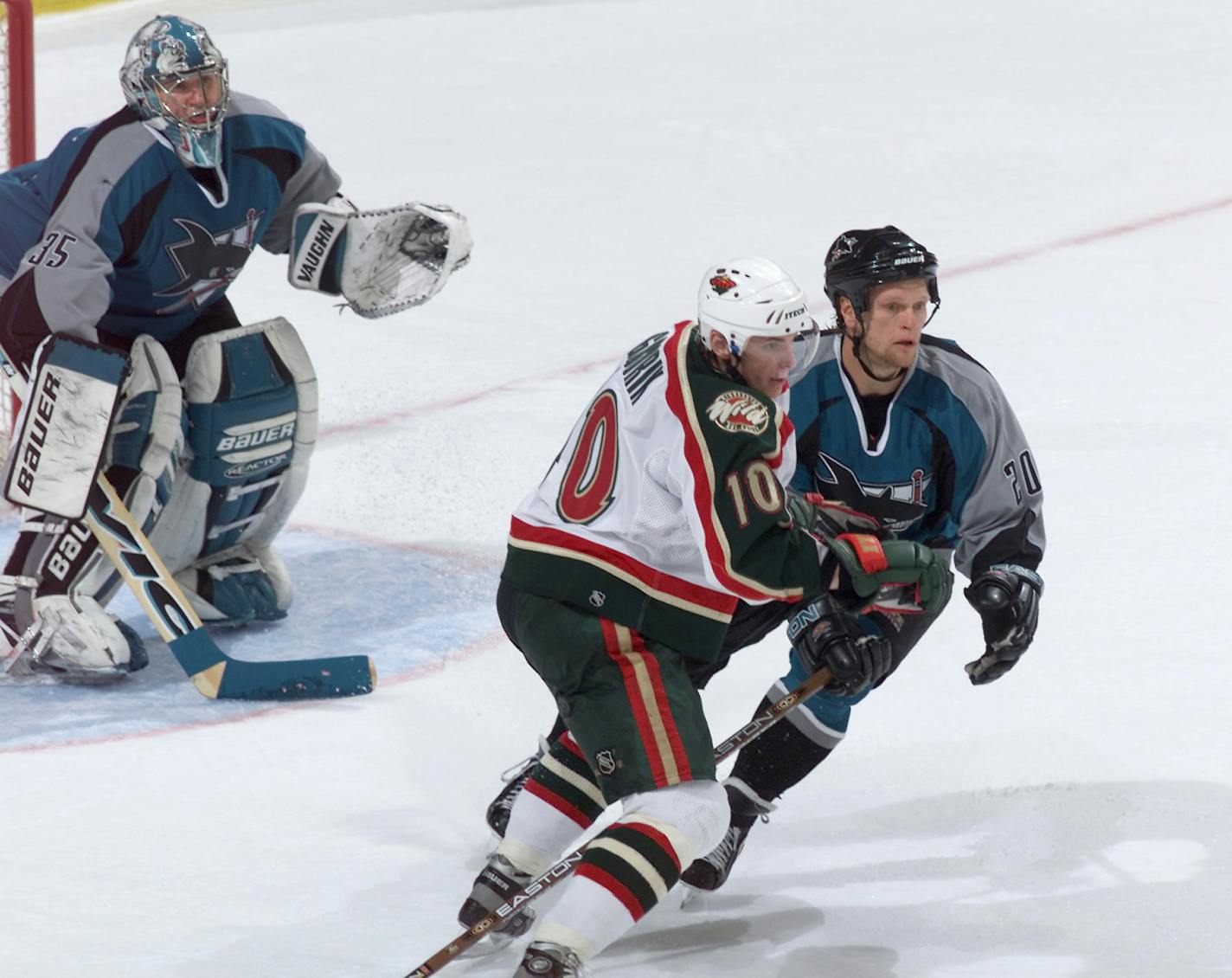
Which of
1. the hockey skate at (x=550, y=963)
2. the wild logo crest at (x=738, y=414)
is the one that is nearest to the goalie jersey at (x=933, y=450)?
the wild logo crest at (x=738, y=414)

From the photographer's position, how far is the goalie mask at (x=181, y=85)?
11.4ft

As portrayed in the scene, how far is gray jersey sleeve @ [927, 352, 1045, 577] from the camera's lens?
2795 mm

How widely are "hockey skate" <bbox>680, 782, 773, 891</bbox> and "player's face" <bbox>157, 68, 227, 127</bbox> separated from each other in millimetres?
1480

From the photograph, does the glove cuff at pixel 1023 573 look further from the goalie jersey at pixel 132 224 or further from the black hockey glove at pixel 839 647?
the goalie jersey at pixel 132 224

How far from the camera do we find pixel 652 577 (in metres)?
2.50

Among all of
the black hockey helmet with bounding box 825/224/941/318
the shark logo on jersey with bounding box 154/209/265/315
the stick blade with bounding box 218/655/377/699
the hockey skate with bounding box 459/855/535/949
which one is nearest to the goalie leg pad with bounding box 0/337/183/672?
the shark logo on jersey with bounding box 154/209/265/315

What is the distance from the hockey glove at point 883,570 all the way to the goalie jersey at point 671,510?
0.08 metres

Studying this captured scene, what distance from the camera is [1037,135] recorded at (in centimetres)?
733

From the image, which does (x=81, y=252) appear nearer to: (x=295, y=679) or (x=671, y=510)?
(x=295, y=679)

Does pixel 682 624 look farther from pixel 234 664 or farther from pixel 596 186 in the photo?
pixel 596 186

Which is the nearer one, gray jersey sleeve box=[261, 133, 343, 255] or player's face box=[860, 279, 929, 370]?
player's face box=[860, 279, 929, 370]

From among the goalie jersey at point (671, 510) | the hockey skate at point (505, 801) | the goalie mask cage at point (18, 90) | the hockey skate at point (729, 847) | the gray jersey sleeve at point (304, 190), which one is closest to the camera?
the goalie jersey at point (671, 510)

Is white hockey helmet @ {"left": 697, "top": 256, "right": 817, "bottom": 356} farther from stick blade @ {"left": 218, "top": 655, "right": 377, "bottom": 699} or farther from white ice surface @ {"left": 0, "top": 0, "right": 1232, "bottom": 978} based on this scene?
stick blade @ {"left": 218, "top": 655, "right": 377, "bottom": 699}

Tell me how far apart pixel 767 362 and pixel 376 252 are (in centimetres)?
168
